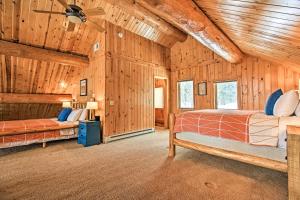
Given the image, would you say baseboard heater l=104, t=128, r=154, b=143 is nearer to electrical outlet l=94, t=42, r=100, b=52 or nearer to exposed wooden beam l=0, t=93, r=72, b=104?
electrical outlet l=94, t=42, r=100, b=52

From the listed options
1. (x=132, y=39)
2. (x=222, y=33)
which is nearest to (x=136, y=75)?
(x=132, y=39)

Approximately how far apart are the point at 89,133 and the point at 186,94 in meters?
3.83

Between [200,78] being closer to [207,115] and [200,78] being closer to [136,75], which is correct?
[136,75]

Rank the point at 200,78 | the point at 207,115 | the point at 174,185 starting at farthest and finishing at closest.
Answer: the point at 200,78
the point at 207,115
the point at 174,185

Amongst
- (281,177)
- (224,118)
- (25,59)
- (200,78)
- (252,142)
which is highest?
(25,59)

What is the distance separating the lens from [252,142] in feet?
7.22

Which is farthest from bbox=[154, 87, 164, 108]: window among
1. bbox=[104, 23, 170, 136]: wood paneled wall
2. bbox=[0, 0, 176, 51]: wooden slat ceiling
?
bbox=[0, 0, 176, 51]: wooden slat ceiling

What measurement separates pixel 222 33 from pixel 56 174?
12.8 ft

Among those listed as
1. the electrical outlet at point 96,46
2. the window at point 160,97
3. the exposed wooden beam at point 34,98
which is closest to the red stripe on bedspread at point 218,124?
the electrical outlet at point 96,46

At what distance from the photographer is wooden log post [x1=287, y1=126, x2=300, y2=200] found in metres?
1.68

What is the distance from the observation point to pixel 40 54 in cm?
453

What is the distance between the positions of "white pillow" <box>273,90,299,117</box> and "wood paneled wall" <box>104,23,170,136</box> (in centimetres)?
377

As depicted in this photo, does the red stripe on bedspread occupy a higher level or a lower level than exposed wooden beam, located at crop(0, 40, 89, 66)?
lower

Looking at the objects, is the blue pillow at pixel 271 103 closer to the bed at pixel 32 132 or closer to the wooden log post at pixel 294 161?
the wooden log post at pixel 294 161
